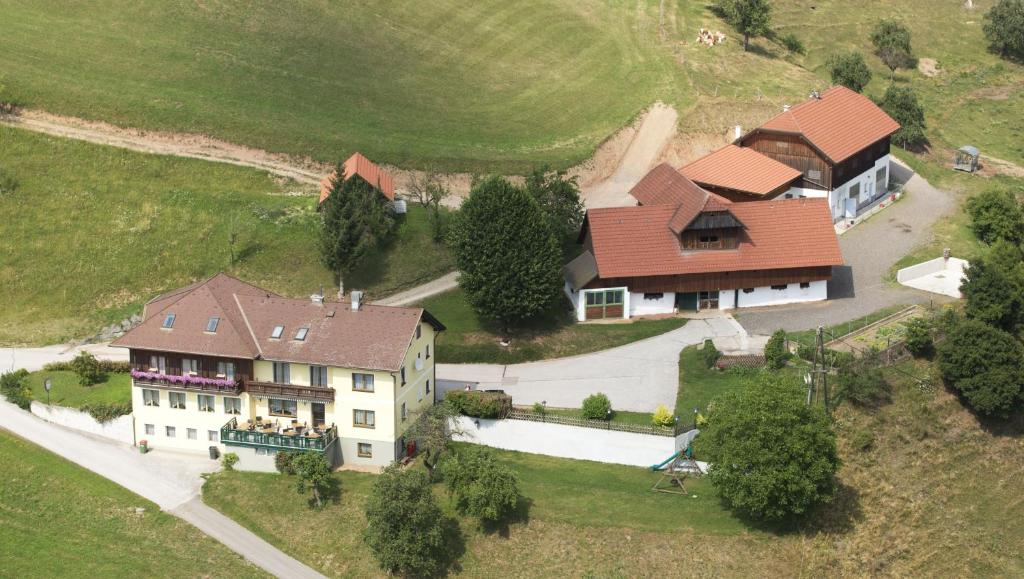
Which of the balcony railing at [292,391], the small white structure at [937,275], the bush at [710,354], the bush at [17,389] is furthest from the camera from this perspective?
the small white structure at [937,275]

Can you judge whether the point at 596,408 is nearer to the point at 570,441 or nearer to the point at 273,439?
the point at 570,441

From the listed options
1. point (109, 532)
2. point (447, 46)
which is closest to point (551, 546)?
point (109, 532)

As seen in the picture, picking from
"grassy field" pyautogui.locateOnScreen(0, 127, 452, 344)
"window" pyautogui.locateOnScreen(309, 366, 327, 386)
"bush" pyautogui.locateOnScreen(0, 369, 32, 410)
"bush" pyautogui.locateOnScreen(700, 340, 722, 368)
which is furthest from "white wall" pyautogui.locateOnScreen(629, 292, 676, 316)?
"bush" pyautogui.locateOnScreen(0, 369, 32, 410)

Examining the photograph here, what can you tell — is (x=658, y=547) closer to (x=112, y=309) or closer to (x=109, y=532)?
(x=109, y=532)

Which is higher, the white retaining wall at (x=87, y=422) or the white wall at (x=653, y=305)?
the white wall at (x=653, y=305)

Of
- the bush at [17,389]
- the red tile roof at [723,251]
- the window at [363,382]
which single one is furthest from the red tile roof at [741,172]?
the bush at [17,389]

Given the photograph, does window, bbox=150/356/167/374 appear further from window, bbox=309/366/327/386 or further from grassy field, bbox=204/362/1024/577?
window, bbox=309/366/327/386

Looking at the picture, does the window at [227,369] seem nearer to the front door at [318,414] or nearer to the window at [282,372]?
the window at [282,372]
